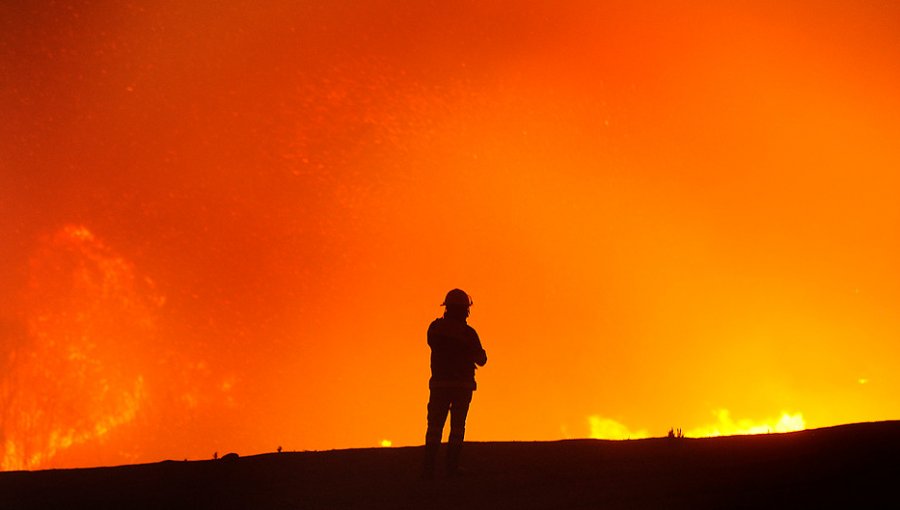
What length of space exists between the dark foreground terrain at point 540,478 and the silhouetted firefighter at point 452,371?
58 cm

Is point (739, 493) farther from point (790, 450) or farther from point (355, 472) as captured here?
point (355, 472)

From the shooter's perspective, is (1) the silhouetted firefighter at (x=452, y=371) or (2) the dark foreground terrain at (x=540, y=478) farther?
(1) the silhouetted firefighter at (x=452, y=371)

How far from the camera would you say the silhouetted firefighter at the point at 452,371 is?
13.6 metres

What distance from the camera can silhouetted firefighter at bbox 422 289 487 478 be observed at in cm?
1362

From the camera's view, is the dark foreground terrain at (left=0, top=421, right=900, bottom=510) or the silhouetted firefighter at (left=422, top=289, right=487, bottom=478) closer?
the dark foreground terrain at (left=0, top=421, right=900, bottom=510)

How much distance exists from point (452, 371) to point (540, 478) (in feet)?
5.91

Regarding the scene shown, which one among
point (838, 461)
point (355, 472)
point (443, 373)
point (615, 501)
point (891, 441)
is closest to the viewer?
point (615, 501)

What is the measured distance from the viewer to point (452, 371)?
13.7 metres

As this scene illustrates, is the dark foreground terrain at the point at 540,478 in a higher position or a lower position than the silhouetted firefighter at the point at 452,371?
lower

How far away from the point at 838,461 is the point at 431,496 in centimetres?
446

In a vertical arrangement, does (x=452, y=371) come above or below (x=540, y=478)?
above

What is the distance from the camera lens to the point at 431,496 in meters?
12.0

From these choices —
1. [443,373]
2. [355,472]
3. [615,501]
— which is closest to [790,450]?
[615,501]

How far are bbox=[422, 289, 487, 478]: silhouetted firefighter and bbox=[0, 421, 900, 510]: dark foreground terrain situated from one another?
58cm
